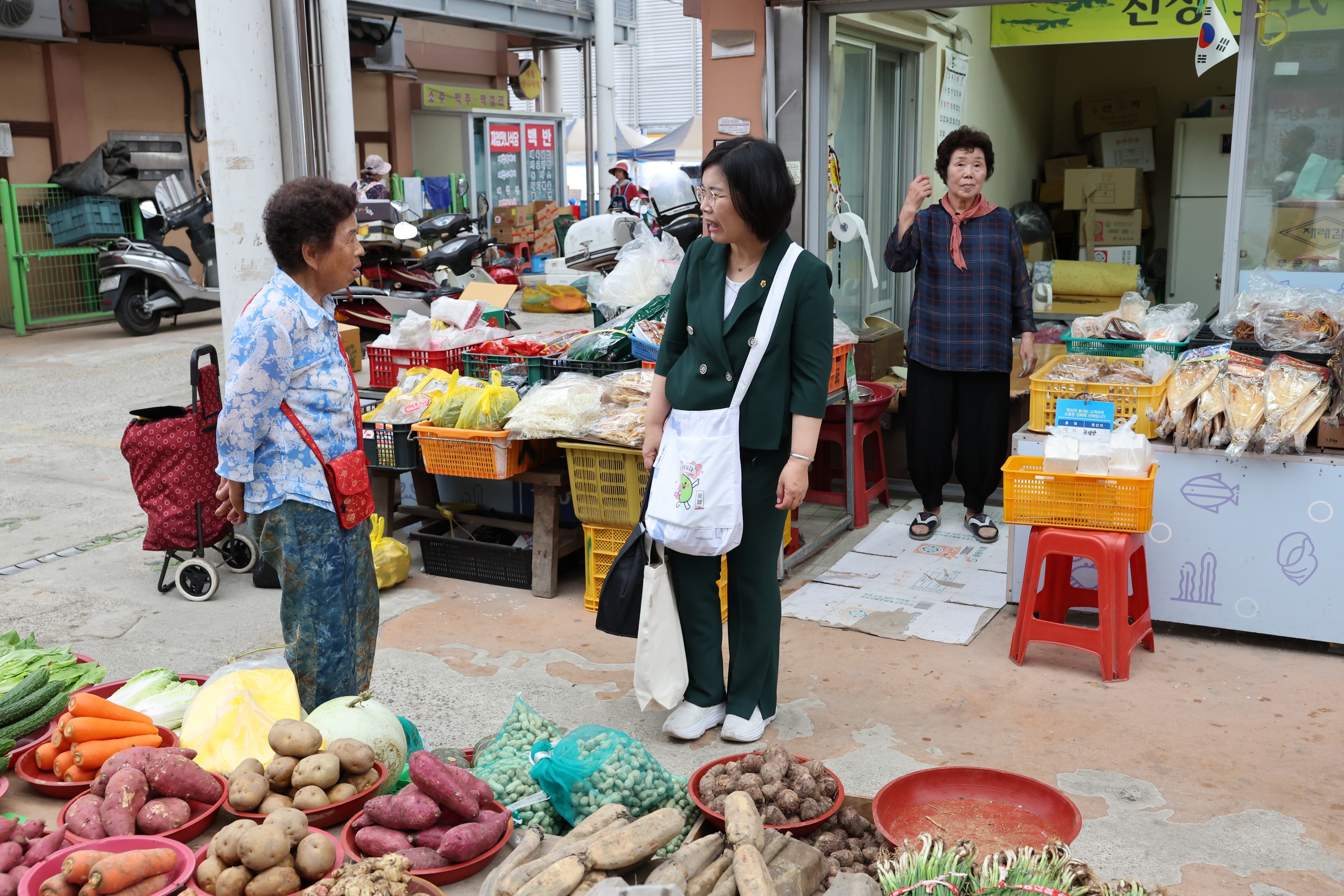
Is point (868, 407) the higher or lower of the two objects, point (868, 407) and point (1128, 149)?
the lower

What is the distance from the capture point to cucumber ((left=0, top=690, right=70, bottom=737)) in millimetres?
2609

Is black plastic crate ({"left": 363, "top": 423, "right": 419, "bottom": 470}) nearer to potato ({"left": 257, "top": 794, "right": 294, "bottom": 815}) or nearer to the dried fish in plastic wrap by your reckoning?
potato ({"left": 257, "top": 794, "right": 294, "bottom": 815})

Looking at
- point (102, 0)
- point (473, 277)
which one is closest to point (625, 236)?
point (473, 277)

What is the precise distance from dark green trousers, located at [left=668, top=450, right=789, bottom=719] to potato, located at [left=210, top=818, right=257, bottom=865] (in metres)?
1.76

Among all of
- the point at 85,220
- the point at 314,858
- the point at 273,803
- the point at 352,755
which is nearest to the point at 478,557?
the point at 352,755

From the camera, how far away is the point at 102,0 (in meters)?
13.4

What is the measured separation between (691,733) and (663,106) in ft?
121

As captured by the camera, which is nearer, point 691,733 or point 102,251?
point 691,733

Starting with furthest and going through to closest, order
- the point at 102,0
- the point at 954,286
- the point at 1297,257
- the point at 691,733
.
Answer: the point at 102,0
the point at 954,286
the point at 1297,257
the point at 691,733

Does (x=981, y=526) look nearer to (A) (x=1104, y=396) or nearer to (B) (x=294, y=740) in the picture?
(A) (x=1104, y=396)

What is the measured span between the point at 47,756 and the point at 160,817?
498 mm

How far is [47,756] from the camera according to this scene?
2527 millimetres

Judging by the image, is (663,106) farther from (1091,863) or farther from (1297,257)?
(1091,863)

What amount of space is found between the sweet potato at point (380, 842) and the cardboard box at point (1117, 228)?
30.4ft
